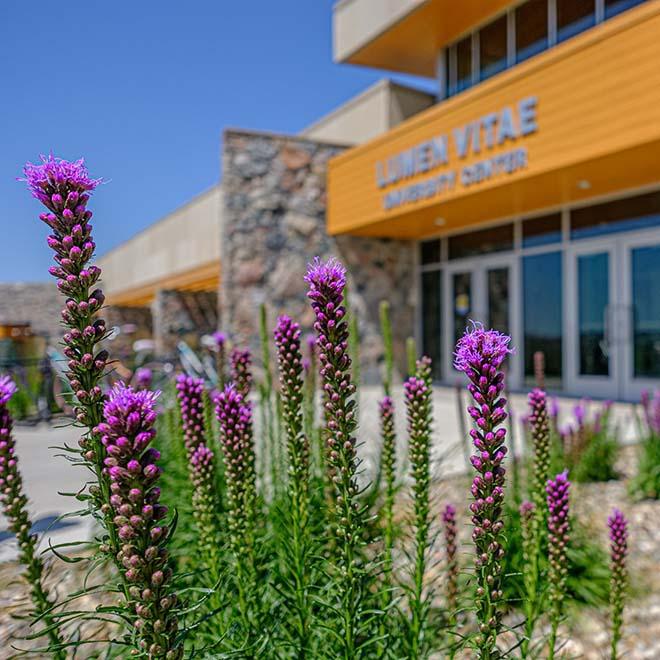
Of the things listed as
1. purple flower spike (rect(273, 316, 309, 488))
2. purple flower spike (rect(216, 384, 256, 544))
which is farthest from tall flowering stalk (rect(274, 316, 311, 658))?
purple flower spike (rect(216, 384, 256, 544))

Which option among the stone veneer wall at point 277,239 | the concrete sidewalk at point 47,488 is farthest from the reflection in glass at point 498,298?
the concrete sidewalk at point 47,488

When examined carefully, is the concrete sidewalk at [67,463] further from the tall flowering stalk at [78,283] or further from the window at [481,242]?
the window at [481,242]

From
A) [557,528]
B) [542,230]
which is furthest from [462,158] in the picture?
[557,528]

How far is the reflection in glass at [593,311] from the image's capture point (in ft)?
37.0

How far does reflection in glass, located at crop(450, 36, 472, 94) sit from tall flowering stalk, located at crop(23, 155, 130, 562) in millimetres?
14424

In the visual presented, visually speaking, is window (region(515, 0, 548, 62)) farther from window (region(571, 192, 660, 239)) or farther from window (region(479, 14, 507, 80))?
window (region(571, 192, 660, 239))

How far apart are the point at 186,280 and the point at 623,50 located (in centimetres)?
1294

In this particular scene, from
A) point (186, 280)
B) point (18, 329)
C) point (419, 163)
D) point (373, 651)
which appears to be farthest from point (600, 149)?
point (186, 280)

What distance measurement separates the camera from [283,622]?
1798 mm

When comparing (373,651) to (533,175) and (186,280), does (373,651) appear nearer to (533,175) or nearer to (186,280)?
(533,175)

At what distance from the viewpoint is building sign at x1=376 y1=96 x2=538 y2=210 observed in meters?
10.0

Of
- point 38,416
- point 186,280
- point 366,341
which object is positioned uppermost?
point 186,280

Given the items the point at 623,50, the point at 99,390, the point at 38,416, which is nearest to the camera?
the point at 99,390

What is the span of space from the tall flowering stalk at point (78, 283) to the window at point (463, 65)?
1442cm
